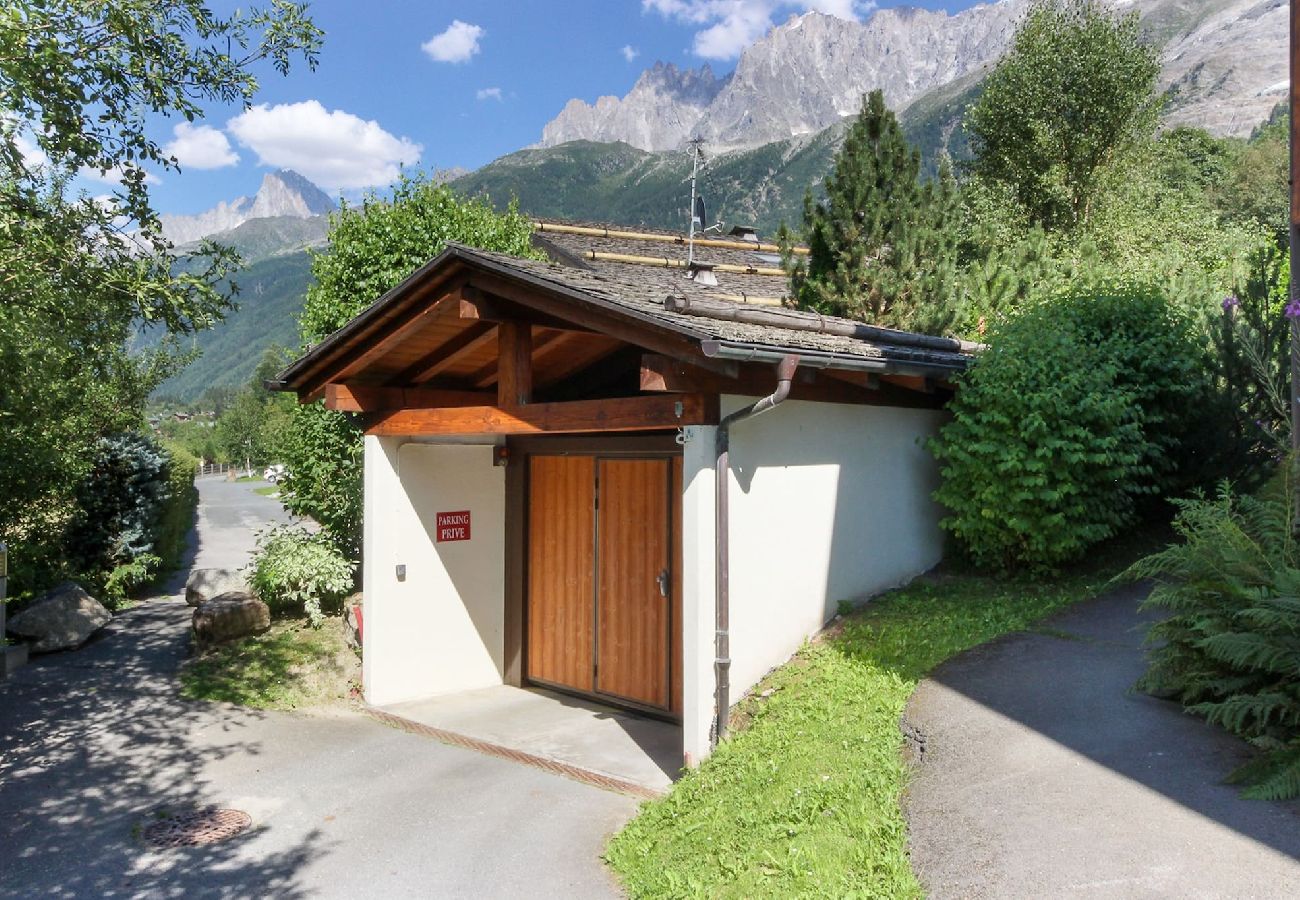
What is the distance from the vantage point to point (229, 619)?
10156mm

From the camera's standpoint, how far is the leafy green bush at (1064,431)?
7.13 meters

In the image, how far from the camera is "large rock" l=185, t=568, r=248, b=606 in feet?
40.3

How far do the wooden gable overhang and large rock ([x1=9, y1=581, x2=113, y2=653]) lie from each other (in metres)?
4.73

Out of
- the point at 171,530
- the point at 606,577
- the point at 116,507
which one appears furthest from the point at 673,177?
the point at 606,577

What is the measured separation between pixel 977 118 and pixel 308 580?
2059 cm

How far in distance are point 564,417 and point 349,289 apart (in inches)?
230

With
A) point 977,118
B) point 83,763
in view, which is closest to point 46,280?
point 83,763

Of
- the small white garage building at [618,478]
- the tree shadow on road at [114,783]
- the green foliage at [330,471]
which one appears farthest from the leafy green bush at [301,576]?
the small white garage building at [618,478]

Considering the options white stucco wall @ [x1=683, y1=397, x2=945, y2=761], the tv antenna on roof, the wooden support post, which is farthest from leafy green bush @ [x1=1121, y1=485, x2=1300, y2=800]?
the tv antenna on roof

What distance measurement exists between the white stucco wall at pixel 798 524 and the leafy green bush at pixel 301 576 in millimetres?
6038

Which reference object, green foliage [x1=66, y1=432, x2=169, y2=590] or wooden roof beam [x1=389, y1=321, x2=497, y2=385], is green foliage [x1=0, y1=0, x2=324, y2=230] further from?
green foliage [x1=66, y1=432, x2=169, y2=590]

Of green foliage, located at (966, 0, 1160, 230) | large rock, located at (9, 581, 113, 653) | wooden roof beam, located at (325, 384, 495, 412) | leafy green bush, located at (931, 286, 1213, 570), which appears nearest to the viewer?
leafy green bush, located at (931, 286, 1213, 570)

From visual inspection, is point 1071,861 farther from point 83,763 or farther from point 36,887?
point 83,763

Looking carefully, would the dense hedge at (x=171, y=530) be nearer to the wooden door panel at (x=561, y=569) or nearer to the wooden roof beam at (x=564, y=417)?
the wooden door panel at (x=561, y=569)
